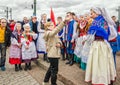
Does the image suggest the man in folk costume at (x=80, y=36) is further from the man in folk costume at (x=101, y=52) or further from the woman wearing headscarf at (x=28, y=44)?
the man in folk costume at (x=101, y=52)

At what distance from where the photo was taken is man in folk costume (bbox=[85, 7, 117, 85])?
616 centimetres

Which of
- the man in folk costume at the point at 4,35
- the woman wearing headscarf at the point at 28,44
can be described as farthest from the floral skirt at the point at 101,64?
the man in folk costume at the point at 4,35

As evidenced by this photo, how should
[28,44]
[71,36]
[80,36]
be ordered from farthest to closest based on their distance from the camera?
[28,44] → [71,36] → [80,36]

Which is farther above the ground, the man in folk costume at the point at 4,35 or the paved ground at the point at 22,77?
the man in folk costume at the point at 4,35

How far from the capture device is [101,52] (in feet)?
20.4

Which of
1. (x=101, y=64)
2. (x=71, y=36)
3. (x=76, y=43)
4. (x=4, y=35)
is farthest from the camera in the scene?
(x=4, y=35)

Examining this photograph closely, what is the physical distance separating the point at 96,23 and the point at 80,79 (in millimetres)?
1777

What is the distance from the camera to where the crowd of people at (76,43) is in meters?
6.19

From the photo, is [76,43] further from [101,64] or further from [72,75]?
[101,64]

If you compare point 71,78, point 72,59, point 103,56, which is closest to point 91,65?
point 103,56

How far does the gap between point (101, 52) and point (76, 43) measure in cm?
306

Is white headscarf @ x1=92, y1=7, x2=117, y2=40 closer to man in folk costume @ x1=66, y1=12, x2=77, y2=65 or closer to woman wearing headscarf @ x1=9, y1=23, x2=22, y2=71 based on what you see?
man in folk costume @ x1=66, y1=12, x2=77, y2=65

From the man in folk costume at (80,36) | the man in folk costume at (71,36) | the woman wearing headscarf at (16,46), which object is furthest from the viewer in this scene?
the woman wearing headscarf at (16,46)

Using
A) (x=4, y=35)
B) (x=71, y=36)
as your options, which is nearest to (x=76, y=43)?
(x=71, y=36)
